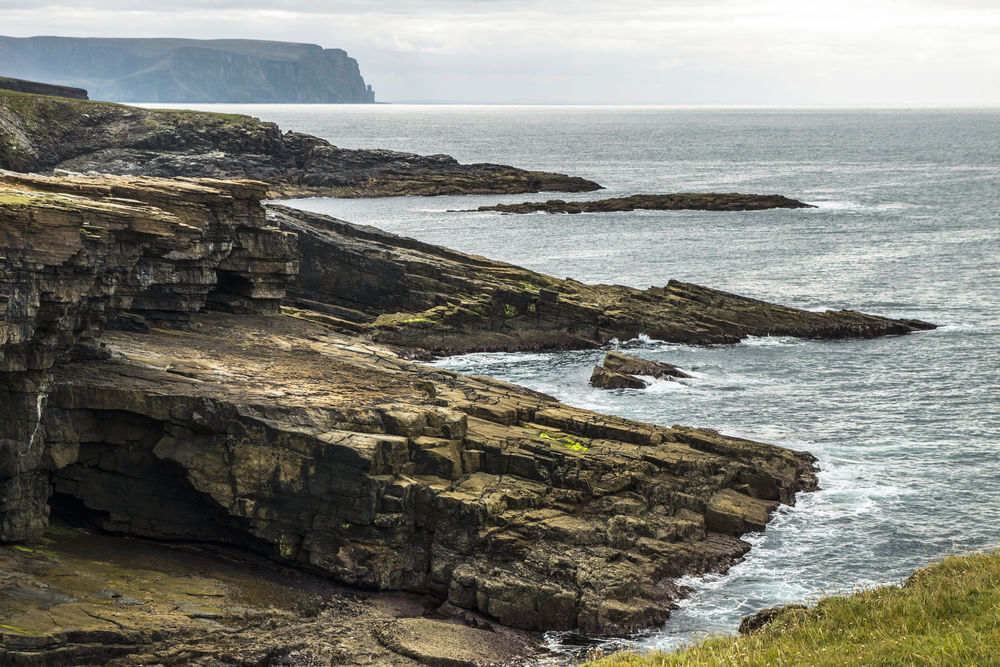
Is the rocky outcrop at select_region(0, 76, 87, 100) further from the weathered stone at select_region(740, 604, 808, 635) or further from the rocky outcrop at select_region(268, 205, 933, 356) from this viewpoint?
the weathered stone at select_region(740, 604, 808, 635)

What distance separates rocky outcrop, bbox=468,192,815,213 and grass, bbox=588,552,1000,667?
331 feet

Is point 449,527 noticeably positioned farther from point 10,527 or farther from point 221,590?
point 10,527

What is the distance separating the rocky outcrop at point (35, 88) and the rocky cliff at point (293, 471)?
10351 cm

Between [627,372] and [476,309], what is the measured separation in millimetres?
11589

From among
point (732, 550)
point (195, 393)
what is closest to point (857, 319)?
point (732, 550)

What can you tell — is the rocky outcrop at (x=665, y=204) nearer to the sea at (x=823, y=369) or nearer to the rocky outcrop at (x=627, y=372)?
the sea at (x=823, y=369)

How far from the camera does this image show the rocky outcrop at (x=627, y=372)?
47.0 meters

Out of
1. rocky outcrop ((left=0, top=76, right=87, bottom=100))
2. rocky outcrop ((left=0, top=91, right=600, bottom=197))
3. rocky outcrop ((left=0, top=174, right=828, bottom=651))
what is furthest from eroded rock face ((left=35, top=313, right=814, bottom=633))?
rocky outcrop ((left=0, top=76, right=87, bottom=100))

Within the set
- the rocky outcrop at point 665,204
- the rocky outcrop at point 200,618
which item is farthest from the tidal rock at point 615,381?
the rocky outcrop at point 665,204

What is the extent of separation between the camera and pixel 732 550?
95.4ft

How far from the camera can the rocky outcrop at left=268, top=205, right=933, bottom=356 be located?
182 feet

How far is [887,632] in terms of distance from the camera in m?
17.3

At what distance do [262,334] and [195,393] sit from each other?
10134 mm

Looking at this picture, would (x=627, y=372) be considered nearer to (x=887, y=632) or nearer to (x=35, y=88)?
(x=887, y=632)
